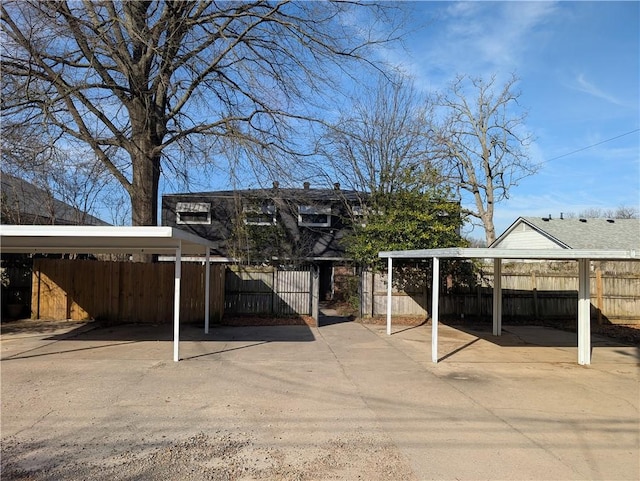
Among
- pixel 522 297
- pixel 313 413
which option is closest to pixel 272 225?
pixel 522 297

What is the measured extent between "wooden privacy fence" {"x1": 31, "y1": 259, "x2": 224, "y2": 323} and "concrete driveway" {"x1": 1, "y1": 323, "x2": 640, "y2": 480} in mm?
3641

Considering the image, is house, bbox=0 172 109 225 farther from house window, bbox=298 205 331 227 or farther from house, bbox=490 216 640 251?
house, bbox=490 216 640 251

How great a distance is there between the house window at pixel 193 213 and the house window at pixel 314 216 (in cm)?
468

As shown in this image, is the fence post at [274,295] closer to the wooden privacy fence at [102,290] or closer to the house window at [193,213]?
the wooden privacy fence at [102,290]

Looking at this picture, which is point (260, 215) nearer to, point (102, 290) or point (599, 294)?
point (102, 290)

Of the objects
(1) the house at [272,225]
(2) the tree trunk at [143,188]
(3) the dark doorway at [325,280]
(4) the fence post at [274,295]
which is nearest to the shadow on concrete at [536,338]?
(4) the fence post at [274,295]

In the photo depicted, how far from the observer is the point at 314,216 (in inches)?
901

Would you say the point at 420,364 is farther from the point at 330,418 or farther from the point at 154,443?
the point at 154,443

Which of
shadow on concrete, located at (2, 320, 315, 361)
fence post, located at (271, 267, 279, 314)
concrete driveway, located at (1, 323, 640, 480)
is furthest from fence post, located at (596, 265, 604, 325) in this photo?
fence post, located at (271, 267, 279, 314)

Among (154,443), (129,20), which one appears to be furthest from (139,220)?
(154,443)

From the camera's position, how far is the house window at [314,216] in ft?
73.3

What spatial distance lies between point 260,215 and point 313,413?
15.7m

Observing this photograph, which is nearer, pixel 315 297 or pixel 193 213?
pixel 315 297

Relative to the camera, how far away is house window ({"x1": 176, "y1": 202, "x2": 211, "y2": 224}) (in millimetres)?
22469
